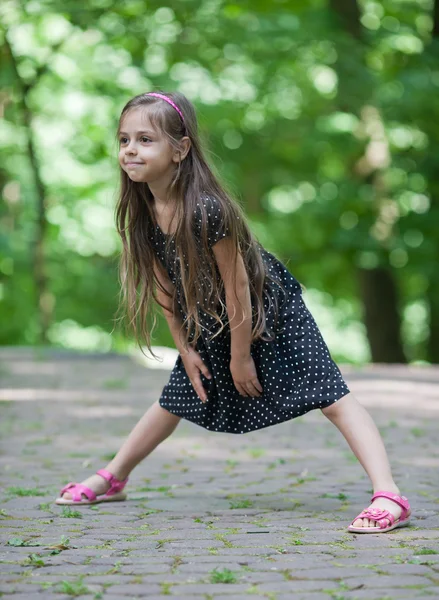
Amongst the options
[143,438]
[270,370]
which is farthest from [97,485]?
[270,370]

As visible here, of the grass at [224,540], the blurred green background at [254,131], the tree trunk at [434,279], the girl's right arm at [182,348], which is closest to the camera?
the grass at [224,540]

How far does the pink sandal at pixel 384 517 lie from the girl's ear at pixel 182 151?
1.43 meters

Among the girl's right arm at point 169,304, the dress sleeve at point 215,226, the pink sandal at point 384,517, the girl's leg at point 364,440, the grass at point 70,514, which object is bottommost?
the grass at point 70,514

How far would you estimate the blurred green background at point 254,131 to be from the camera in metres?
12.5

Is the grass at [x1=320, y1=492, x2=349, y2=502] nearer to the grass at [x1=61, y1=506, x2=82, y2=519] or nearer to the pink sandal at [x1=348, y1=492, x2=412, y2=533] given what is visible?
the pink sandal at [x1=348, y1=492, x2=412, y2=533]

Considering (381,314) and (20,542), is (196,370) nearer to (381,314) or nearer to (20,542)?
(20,542)

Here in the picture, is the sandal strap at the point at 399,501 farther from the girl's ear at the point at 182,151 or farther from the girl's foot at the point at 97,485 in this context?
the girl's ear at the point at 182,151

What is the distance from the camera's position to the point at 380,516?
344cm

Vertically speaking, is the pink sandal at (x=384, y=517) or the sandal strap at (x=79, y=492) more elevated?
the pink sandal at (x=384, y=517)

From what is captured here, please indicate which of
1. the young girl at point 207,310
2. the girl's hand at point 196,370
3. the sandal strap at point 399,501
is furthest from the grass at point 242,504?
the sandal strap at point 399,501

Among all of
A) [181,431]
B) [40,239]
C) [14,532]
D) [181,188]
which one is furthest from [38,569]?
[40,239]

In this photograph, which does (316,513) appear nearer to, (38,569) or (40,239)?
(38,569)

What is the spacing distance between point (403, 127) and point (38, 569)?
1210cm

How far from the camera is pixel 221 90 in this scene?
13781mm
